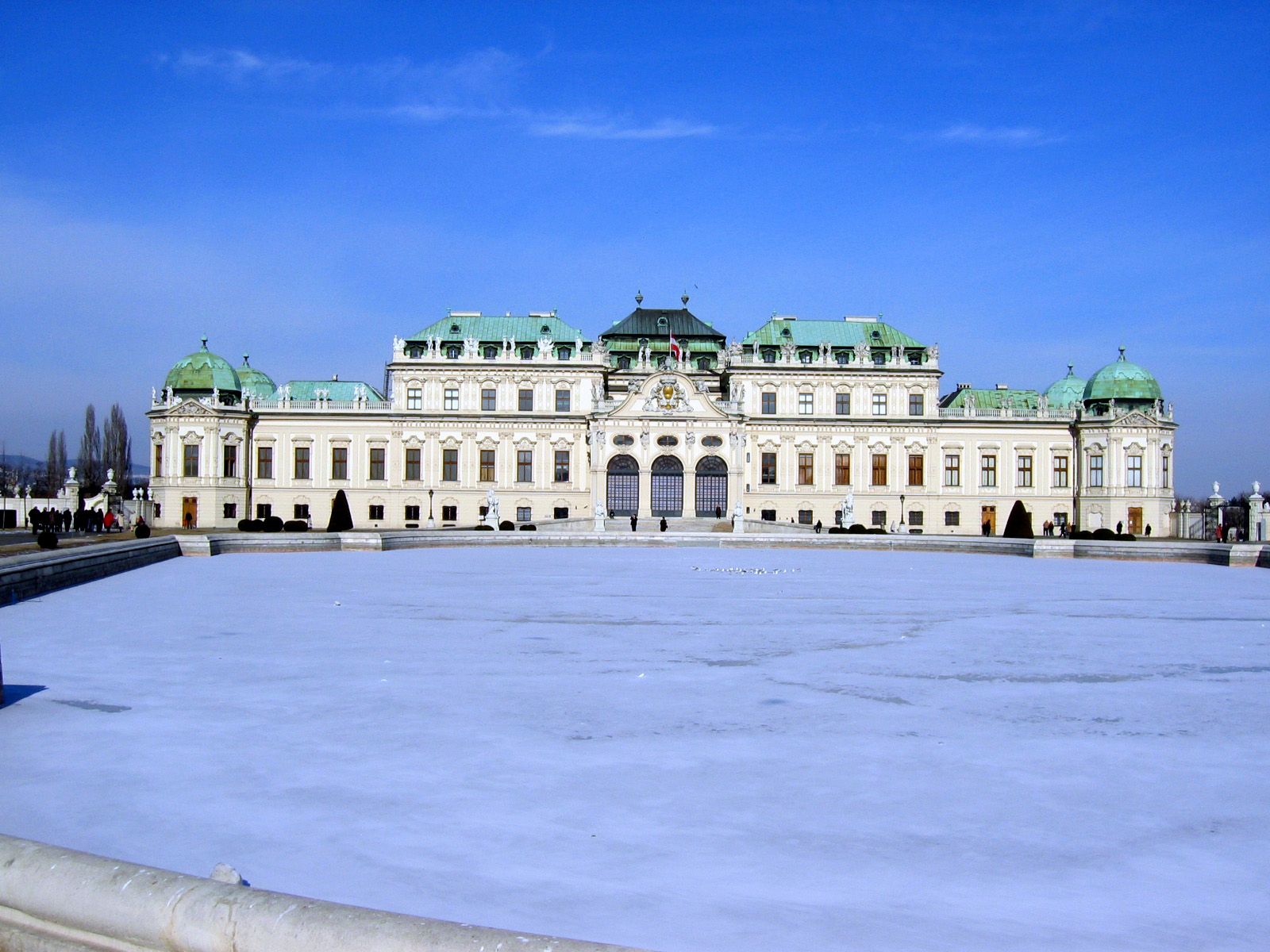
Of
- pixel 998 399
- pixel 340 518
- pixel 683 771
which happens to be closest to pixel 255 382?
pixel 340 518

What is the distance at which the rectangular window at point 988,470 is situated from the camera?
76.2m

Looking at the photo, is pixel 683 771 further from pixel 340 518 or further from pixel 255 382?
pixel 255 382

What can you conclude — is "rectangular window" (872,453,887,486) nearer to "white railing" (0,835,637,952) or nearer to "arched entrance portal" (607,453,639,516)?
"arched entrance portal" (607,453,639,516)

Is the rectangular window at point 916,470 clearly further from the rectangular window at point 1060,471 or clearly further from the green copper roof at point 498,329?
the green copper roof at point 498,329

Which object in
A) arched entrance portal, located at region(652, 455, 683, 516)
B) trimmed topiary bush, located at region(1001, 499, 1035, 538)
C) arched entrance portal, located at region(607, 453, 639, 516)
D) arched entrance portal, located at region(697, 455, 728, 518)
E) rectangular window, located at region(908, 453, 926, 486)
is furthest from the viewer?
rectangular window, located at region(908, 453, 926, 486)

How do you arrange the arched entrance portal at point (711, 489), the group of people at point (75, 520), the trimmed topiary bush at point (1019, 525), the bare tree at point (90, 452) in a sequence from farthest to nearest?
the bare tree at point (90, 452)
the arched entrance portal at point (711, 489)
the group of people at point (75, 520)
the trimmed topiary bush at point (1019, 525)

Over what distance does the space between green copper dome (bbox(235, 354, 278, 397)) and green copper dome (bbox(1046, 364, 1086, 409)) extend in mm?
57176

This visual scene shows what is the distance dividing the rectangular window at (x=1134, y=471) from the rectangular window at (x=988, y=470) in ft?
27.5

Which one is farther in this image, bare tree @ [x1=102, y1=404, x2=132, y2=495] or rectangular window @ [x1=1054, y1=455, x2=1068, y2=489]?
bare tree @ [x1=102, y1=404, x2=132, y2=495]

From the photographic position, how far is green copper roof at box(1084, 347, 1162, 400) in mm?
75625

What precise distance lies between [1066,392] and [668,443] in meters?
31.1

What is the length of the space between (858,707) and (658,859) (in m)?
5.37

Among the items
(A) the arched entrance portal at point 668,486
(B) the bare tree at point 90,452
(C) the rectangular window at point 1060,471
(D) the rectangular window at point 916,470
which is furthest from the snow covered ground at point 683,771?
(B) the bare tree at point 90,452

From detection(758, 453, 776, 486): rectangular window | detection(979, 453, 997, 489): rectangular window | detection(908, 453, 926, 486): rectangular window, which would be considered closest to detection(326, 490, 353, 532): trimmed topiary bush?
Result: detection(758, 453, 776, 486): rectangular window
